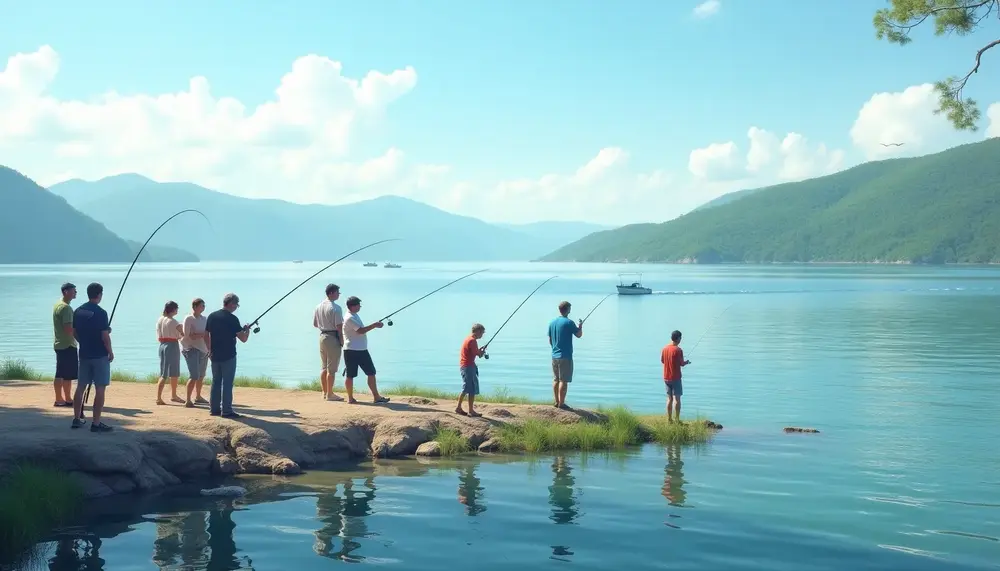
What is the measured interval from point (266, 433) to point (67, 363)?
150 inches

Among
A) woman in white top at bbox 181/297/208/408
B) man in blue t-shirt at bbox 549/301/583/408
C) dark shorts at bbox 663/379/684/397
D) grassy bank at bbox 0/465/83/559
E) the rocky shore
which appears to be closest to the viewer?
grassy bank at bbox 0/465/83/559

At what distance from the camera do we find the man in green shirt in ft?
49.7

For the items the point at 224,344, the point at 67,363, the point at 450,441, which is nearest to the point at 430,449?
the point at 450,441

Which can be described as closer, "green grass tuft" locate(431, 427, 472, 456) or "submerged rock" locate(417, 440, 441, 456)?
"submerged rock" locate(417, 440, 441, 456)

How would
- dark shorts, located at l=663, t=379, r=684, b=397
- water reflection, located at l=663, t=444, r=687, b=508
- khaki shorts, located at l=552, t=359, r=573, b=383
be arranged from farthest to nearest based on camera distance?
dark shorts, located at l=663, t=379, r=684, b=397 → khaki shorts, located at l=552, t=359, r=573, b=383 → water reflection, located at l=663, t=444, r=687, b=508

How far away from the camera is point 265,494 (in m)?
13.0

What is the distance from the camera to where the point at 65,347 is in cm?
1552

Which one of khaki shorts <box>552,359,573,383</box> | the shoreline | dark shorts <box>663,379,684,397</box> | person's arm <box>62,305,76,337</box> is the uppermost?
person's arm <box>62,305,76,337</box>

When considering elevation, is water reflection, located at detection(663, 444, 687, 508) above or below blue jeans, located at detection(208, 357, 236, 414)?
below

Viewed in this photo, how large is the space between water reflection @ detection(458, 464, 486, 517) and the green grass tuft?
0.79 metres

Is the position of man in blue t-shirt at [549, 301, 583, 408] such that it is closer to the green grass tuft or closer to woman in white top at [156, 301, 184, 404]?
the green grass tuft

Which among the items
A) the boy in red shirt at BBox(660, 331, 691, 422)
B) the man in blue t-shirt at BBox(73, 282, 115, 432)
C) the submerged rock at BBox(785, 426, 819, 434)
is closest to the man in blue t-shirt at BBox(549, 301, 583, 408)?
the boy in red shirt at BBox(660, 331, 691, 422)

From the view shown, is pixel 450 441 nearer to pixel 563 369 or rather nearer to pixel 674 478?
pixel 563 369

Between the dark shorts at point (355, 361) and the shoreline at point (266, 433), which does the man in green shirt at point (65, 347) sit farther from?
the dark shorts at point (355, 361)
